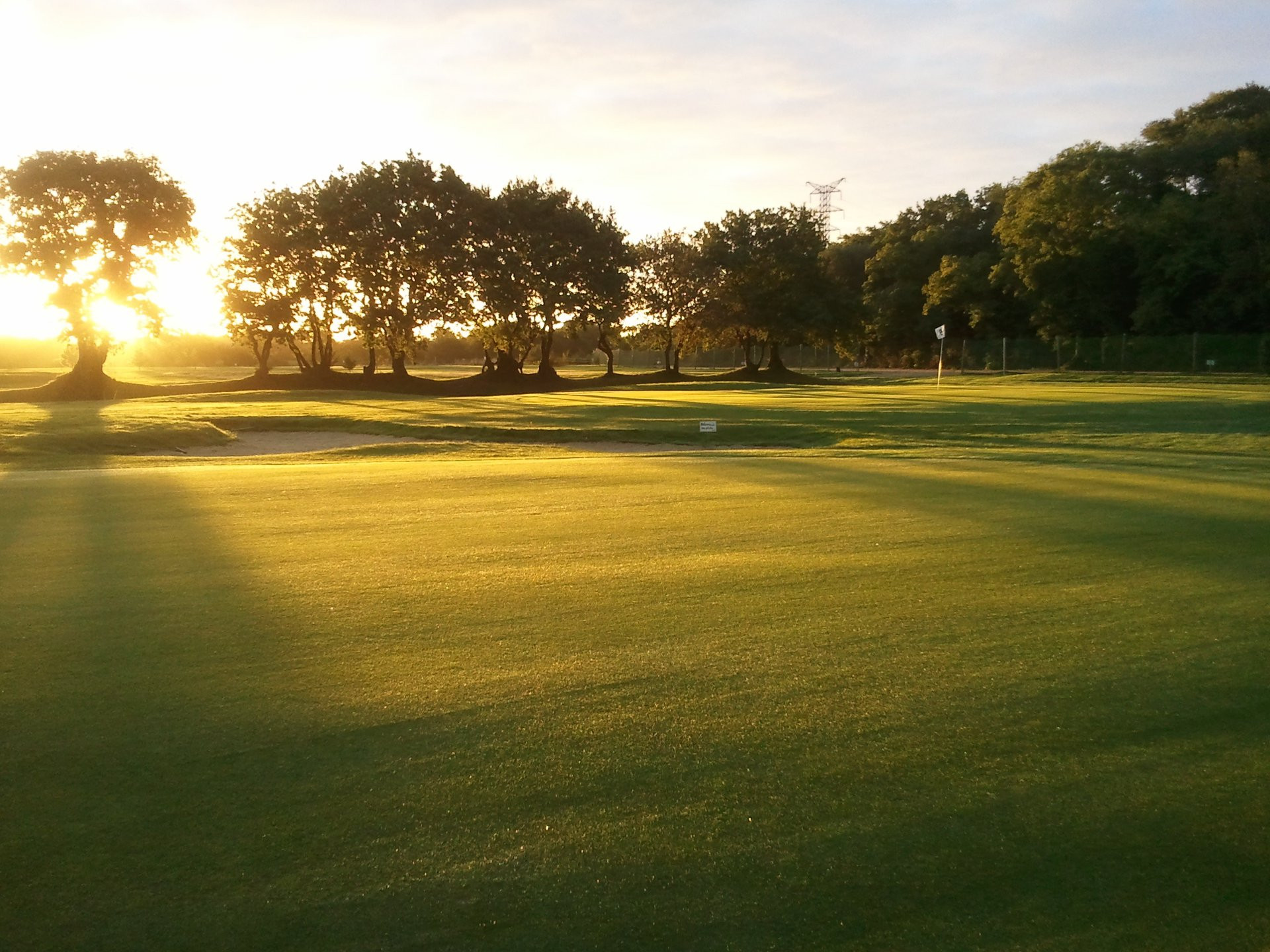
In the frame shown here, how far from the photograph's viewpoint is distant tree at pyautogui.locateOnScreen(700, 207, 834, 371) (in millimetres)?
67375

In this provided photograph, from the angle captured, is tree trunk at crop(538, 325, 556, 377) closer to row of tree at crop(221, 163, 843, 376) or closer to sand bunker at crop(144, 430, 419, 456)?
row of tree at crop(221, 163, 843, 376)

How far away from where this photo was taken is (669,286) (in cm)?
7131

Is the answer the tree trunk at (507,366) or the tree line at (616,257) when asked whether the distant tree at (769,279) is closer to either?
the tree line at (616,257)

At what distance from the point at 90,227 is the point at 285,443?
2833 centimetres

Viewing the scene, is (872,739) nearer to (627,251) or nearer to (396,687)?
(396,687)

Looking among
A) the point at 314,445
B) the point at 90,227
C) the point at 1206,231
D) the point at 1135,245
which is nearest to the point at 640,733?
the point at 314,445

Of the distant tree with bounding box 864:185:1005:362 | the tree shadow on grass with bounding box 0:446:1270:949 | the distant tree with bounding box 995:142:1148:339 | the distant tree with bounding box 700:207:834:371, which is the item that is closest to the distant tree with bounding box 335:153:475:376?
the distant tree with bounding box 700:207:834:371

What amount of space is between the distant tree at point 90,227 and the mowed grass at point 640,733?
1768 inches

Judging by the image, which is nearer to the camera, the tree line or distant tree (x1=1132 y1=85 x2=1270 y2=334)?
the tree line

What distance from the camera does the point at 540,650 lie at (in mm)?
5789

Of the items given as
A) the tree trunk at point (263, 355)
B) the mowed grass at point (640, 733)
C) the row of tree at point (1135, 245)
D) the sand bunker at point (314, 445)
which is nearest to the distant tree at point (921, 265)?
the row of tree at point (1135, 245)

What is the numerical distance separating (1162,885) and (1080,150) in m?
70.2

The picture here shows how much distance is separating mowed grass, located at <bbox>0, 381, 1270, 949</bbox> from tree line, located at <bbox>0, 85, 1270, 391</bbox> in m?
45.9

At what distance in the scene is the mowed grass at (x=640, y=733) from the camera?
11.0 ft
